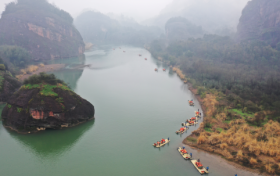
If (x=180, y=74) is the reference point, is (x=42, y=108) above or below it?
above

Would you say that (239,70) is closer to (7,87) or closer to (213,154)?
(213,154)

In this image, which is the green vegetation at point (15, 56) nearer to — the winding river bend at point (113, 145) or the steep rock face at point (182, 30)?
the winding river bend at point (113, 145)

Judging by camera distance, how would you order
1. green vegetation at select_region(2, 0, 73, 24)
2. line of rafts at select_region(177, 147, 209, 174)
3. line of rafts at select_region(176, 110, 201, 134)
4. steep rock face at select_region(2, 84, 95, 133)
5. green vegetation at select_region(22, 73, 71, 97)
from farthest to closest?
green vegetation at select_region(2, 0, 73, 24)
green vegetation at select_region(22, 73, 71, 97)
line of rafts at select_region(176, 110, 201, 134)
steep rock face at select_region(2, 84, 95, 133)
line of rafts at select_region(177, 147, 209, 174)

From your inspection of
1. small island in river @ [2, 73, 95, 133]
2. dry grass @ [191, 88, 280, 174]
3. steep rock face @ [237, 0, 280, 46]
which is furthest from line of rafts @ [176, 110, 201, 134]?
steep rock face @ [237, 0, 280, 46]

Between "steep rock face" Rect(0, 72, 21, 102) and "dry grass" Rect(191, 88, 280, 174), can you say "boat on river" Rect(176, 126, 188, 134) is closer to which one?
"dry grass" Rect(191, 88, 280, 174)

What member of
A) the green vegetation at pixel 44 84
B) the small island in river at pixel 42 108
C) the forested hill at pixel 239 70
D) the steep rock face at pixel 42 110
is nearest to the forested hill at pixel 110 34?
the forested hill at pixel 239 70

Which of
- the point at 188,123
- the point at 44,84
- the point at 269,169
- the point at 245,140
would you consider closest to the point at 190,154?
the point at 245,140

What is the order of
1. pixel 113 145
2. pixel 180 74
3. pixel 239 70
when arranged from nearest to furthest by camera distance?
pixel 113 145 → pixel 239 70 → pixel 180 74
